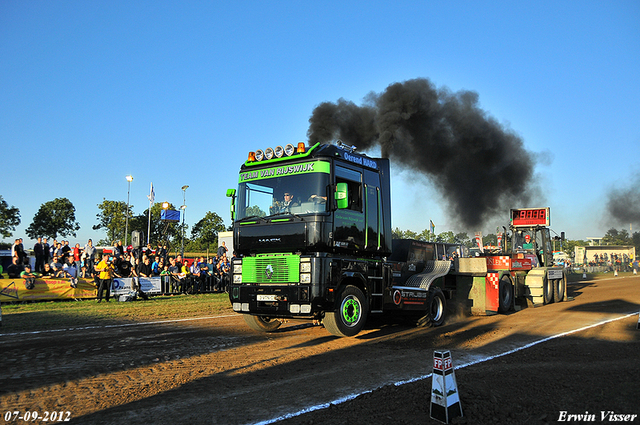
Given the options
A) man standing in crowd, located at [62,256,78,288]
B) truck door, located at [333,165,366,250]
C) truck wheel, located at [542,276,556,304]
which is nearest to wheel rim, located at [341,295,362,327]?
truck door, located at [333,165,366,250]

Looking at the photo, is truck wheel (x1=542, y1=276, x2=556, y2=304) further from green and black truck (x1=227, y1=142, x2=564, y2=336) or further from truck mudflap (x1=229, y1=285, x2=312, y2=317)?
truck mudflap (x1=229, y1=285, x2=312, y2=317)

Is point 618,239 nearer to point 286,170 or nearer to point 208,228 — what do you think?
point 208,228

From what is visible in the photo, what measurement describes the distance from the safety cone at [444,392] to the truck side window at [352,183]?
4.53 m

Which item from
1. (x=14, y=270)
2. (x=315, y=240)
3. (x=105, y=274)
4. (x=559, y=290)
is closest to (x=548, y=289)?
(x=559, y=290)

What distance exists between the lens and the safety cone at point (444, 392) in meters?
4.09

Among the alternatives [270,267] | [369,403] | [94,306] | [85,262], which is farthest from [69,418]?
[85,262]

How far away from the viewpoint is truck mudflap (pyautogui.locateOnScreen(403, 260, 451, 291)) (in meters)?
10.5

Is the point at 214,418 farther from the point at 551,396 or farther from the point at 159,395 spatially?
the point at 551,396

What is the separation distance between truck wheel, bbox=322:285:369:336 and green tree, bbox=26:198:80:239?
73098 millimetres

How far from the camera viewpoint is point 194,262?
22.1m

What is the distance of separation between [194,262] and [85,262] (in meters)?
4.72

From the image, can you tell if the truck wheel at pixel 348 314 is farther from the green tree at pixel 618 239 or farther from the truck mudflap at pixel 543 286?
the green tree at pixel 618 239

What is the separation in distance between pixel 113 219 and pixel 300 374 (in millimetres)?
61644

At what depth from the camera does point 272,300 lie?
26.8 ft
